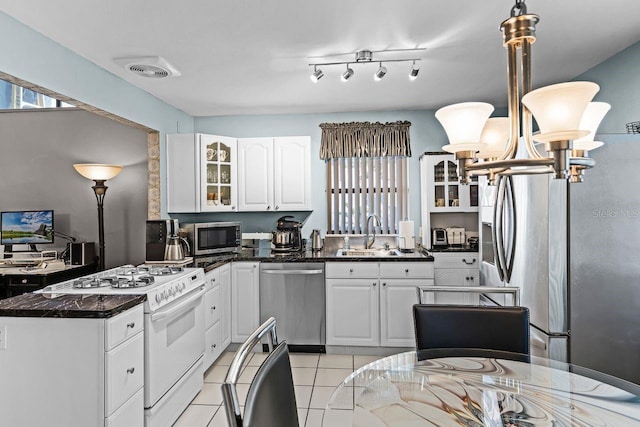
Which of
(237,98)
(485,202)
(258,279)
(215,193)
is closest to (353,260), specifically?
(258,279)

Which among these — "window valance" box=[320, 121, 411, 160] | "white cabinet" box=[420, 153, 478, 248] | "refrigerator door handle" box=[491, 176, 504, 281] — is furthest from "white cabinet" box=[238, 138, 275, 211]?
"refrigerator door handle" box=[491, 176, 504, 281]

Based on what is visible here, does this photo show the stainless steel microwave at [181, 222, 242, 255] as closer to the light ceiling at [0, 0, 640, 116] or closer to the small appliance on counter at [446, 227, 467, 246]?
the light ceiling at [0, 0, 640, 116]

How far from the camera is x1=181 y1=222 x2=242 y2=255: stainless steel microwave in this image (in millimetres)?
3891

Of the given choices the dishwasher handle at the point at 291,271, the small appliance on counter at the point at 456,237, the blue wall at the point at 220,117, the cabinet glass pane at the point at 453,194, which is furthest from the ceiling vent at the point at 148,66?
the small appliance on counter at the point at 456,237

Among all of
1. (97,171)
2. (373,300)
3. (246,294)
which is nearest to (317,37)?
(373,300)

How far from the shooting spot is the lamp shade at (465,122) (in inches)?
48.9

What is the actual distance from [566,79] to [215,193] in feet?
11.5

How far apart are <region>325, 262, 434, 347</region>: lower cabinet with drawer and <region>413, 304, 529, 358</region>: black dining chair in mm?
1644

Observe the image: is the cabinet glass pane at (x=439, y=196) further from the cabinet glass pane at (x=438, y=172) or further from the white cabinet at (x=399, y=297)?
the white cabinet at (x=399, y=297)

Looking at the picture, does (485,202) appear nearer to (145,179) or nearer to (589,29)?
(589,29)

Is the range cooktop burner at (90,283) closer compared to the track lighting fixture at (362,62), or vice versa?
the range cooktop burner at (90,283)

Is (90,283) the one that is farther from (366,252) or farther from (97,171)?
(366,252)

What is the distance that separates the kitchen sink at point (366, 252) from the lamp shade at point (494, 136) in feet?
7.85

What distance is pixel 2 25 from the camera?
7.13 ft
